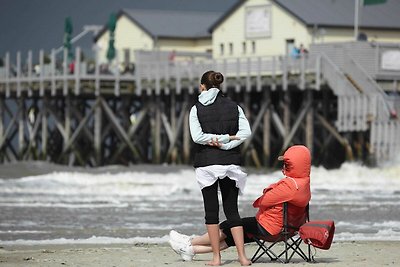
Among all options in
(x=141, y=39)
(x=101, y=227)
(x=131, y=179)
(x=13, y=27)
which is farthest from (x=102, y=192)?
(x=13, y=27)

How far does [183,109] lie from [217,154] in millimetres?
35152

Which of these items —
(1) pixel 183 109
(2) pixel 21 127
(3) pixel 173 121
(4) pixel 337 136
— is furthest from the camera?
(2) pixel 21 127

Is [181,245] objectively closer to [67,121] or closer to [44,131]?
[67,121]

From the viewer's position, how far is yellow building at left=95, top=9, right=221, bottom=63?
59344 mm

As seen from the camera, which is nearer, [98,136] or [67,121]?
[98,136]

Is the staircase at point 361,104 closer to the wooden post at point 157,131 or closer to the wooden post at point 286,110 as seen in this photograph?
Result: the wooden post at point 286,110

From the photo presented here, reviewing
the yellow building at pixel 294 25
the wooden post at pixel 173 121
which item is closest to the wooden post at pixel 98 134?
the wooden post at pixel 173 121

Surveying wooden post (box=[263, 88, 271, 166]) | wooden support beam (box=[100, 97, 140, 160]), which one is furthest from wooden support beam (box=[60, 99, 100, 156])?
wooden post (box=[263, 88, 271, 166])

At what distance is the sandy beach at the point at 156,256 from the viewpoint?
44.5 feet

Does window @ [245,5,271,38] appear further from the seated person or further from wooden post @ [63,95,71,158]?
the seated person

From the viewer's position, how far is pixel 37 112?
2196 inches

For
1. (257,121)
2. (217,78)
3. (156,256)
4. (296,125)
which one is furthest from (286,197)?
(257,121)

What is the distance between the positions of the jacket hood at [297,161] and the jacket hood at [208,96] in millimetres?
802

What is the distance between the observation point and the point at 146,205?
87.5 ft
